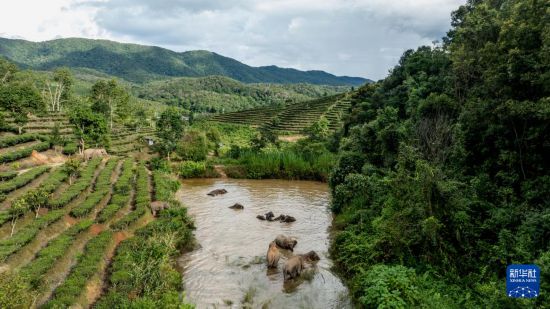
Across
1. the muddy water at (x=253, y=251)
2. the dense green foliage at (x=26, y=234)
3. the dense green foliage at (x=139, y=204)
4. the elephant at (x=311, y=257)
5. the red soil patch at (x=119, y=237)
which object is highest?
the dense green foliage at (x=26, y=234)

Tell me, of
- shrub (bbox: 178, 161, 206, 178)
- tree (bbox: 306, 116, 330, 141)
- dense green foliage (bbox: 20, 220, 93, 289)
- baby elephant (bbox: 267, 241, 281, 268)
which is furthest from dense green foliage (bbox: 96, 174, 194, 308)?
tree (bbox: 306, 116, 330, 141)

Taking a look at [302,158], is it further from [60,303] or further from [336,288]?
[60,303]

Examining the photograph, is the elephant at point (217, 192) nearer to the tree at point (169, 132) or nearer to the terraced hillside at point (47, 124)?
the tree at point (169, 132)

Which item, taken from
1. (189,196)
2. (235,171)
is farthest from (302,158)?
(189,196)

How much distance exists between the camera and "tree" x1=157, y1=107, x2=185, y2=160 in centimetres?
5172

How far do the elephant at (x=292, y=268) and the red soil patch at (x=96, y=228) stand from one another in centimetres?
1041

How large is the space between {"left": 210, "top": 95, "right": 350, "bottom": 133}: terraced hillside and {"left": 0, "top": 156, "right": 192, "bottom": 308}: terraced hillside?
50988mm

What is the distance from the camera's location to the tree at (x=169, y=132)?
5172 cm

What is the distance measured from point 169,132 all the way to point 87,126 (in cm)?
1173

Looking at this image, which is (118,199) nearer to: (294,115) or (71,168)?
(71,168)

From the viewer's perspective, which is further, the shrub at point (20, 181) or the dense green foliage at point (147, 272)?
the shrub at point (20, 181)

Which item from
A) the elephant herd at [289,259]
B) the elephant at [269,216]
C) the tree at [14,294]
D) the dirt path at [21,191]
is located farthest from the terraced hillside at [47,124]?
the tree at [14,294]

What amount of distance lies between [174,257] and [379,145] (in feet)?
52.9

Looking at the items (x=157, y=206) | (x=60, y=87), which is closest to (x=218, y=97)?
(x=60, y=87)
